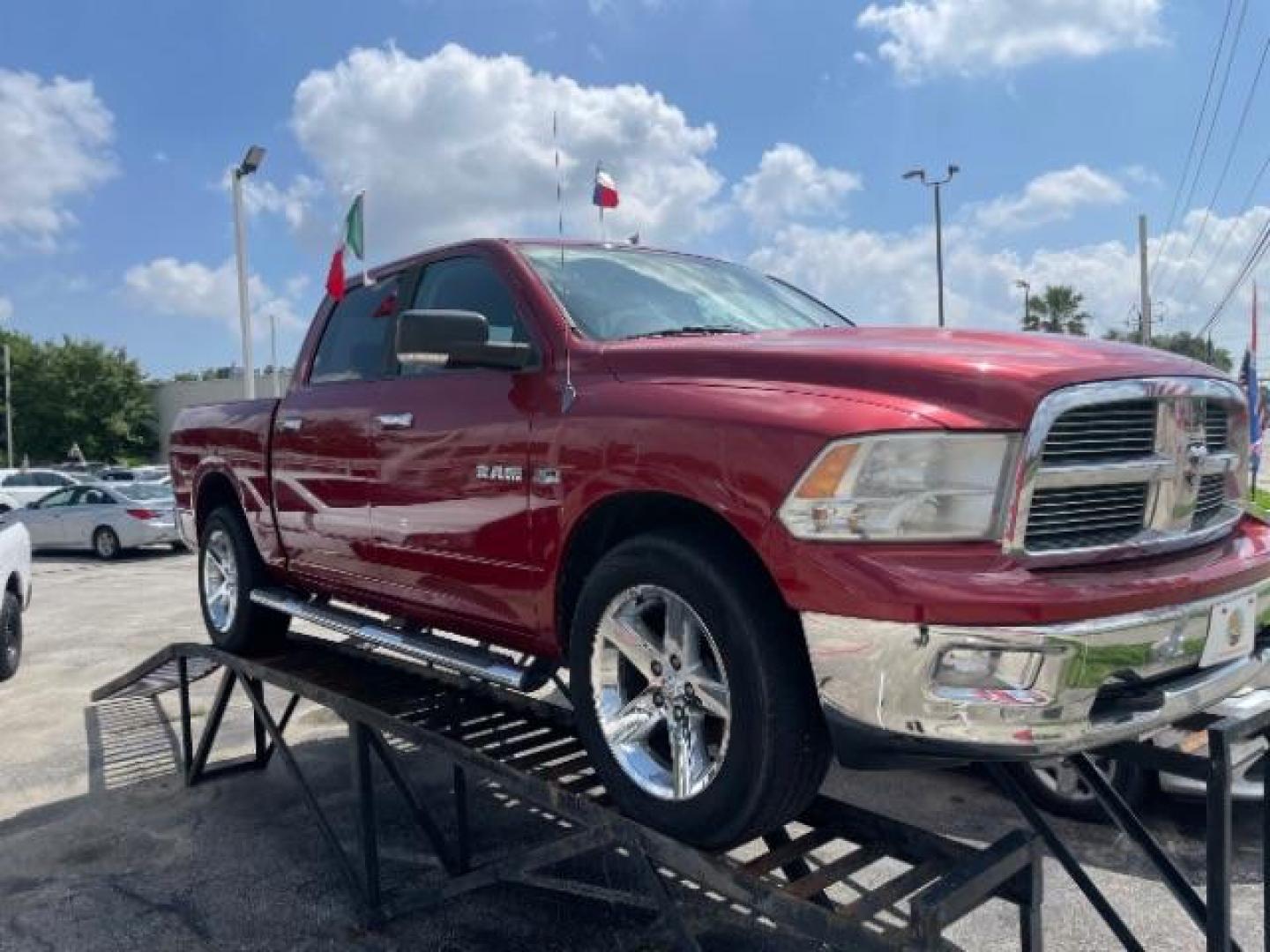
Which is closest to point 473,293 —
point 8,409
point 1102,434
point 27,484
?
point 1102,434

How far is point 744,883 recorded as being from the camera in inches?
101

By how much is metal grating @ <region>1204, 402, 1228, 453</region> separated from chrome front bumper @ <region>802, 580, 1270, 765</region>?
0.68 metres

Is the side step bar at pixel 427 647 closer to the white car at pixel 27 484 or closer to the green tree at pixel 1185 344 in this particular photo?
the white car at pixel 27 484

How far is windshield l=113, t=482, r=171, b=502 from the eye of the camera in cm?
1736

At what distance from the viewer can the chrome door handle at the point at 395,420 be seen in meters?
3.78

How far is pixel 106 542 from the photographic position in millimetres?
17438

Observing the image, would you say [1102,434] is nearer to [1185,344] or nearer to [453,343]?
[453,343]

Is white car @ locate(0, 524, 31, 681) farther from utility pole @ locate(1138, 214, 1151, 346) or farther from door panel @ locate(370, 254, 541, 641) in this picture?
utility pole @ locate(1138, 214, 1151, 346)

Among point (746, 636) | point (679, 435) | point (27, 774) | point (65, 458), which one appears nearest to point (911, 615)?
point (746, 636)

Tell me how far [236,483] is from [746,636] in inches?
140

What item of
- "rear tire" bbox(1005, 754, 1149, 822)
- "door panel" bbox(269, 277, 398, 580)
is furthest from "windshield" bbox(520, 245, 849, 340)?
"rear tire" bbox(1005, 754, 1149, 822)

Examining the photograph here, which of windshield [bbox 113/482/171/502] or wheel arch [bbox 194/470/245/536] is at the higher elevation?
wheel arch [bbox 194/470/245/536]

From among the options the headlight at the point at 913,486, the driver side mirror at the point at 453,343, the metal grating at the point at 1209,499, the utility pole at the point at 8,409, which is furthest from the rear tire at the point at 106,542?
the utility pole at the point at 8,409

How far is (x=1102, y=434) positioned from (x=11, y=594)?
8639mm
